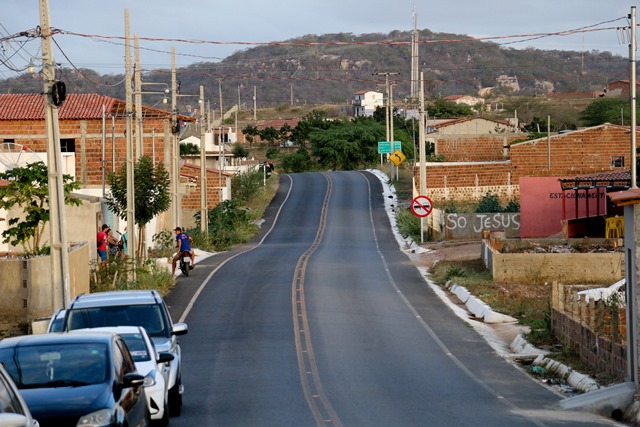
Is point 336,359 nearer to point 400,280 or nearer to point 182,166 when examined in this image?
point 400,280

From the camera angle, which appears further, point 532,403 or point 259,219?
point 259,219

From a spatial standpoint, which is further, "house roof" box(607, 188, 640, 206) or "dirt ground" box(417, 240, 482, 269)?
"dirt ground" box(417, 240, 482, 269)

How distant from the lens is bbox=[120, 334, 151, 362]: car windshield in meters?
14.9

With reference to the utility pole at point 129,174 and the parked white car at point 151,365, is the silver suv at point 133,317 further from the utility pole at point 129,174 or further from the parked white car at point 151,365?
the utility pole at point 129,174

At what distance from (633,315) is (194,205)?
54.6 meters

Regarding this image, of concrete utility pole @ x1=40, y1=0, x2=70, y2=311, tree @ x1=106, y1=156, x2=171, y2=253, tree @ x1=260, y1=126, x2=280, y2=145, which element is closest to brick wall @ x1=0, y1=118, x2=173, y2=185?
tree @ x1=106, y1=156, x2=171, y2=253

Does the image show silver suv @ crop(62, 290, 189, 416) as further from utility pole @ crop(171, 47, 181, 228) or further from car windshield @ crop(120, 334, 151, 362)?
utility pole @ crop(171, 47, 181, 228)

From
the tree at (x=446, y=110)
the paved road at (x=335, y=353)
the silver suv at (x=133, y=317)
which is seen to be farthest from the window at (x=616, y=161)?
the tree at (x=446, y=110)

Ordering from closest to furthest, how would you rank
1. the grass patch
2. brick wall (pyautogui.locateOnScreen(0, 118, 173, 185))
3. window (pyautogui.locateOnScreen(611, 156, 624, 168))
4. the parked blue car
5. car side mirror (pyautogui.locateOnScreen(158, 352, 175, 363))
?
the parked blue car
car side mirror (pyautogui.locateOnScreen(158, 352, 175, 363))
the grass patch
brick wall (pyautogui.locateOnScreen(0, 118, 173, 185))
window (pyautogui.locateOnScreen(611, 156, 624, 168))

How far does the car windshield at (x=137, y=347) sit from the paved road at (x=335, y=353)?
4.92 feet

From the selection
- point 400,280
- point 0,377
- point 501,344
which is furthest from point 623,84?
point 0,377

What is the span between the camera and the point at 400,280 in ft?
128

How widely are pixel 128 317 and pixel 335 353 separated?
7302mm

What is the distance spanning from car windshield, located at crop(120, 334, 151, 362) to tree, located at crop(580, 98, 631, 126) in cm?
10851
